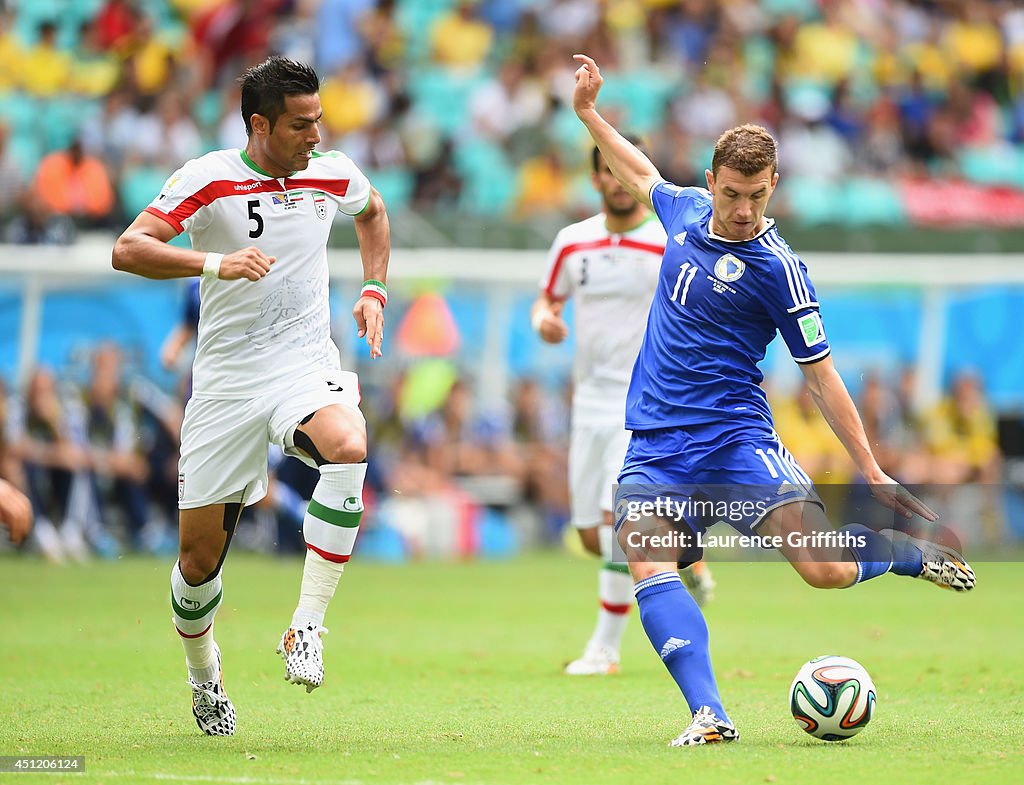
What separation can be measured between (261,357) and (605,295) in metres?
3.93

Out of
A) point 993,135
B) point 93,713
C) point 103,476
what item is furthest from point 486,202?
point 93,713

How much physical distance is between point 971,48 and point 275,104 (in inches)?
962

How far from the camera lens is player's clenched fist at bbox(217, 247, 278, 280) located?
22.2 ft

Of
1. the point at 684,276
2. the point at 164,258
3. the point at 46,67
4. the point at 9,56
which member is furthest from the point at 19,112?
the point at 684,276

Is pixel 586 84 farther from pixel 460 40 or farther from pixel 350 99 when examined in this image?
pixel 460 40

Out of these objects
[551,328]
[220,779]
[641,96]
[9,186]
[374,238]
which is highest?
[641,96]

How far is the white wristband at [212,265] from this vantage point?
6.86 m

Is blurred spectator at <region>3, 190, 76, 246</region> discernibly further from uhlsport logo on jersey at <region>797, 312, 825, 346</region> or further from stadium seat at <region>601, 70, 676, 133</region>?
uhlsport logo on jersey at <region>797, 312, 825, 346</region>

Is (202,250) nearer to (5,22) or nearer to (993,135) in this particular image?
(5,22)

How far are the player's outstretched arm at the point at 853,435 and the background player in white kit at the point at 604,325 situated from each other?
368 cm

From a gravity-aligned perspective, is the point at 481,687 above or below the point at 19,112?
below

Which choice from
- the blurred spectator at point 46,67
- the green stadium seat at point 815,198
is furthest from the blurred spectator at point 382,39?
the green stadium seat at point 815,198

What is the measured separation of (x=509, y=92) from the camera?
2552 cm

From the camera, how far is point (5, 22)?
2470 cm
